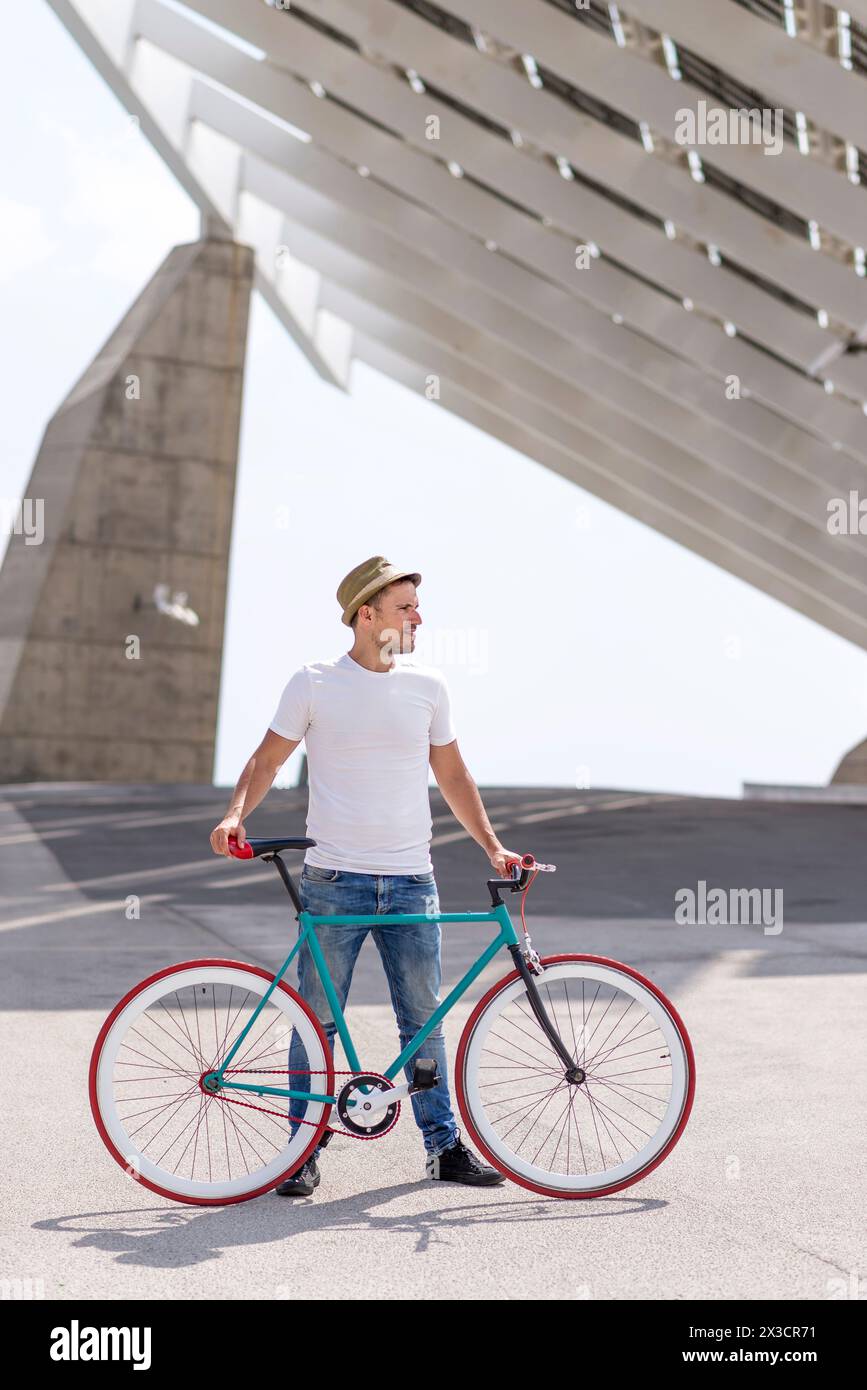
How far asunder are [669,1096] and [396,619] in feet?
5.08

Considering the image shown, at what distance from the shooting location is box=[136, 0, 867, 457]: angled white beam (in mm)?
21469

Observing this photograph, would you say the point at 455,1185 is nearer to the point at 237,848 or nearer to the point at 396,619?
the point at 237,848

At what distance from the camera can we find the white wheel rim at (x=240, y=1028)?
167 inches

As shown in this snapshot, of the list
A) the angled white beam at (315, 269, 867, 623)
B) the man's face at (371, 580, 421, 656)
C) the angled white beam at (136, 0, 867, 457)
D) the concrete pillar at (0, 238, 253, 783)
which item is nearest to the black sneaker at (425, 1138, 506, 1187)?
the man's face at (371, 580, 421, 656)

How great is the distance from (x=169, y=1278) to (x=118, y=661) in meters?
24.2

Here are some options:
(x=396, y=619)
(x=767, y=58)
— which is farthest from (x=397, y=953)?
(x=767, y=58)

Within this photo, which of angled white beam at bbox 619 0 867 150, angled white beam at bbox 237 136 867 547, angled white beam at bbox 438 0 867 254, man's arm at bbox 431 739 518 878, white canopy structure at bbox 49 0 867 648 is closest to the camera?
man's arm at bbox 431 739 518 878

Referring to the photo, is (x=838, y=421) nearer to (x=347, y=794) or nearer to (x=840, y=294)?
(x=840, y=294)

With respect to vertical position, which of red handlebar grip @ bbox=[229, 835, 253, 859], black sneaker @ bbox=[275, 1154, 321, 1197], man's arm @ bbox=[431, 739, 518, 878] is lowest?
black sneaker @ bbox=[275, 1154, 321, 1197]

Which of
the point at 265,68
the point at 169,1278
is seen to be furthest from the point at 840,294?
the point at 169,1278

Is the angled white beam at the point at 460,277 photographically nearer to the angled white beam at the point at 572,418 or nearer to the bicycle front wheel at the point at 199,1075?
the angled white beam at the point at 572,418

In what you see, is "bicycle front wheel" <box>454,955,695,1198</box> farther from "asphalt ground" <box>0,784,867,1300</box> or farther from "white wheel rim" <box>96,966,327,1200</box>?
"white wheel rim" <box>96,966,327,1200</box>

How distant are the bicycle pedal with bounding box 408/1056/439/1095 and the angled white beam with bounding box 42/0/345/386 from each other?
21750mm

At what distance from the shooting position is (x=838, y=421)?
26.2 m
